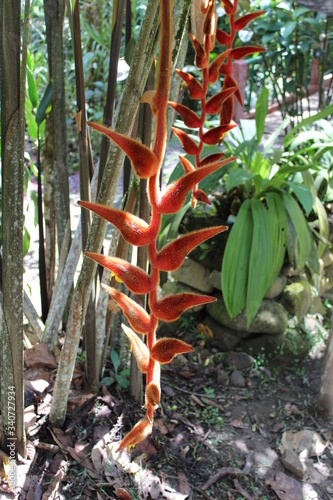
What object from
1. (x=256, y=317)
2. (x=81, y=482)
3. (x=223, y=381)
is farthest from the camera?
(x=256, y=317)

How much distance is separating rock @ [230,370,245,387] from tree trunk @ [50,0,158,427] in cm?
88

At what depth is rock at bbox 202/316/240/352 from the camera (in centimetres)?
220

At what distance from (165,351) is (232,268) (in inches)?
60.5

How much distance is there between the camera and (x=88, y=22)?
3.88 meters

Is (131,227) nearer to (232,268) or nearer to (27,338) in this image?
(27,338)

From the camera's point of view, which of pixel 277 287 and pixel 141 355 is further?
pixel 277 287

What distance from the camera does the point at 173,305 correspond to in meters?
0.52

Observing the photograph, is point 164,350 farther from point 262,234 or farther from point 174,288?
point 174,288

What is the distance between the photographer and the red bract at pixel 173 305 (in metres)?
0.51

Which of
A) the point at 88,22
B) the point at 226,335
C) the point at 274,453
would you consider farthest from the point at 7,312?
the point at 88,22

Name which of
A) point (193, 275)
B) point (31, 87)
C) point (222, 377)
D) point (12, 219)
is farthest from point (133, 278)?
point (193, 275)

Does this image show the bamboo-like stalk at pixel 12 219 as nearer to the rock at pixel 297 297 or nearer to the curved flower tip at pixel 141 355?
the curved flower tip at pixel 141 355

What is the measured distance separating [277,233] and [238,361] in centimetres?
58

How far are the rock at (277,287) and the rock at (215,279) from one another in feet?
0.76
